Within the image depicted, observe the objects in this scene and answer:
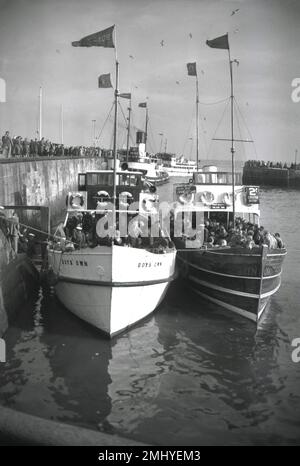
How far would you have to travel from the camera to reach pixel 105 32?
13.4 metres

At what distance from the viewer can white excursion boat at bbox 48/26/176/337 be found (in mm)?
13375

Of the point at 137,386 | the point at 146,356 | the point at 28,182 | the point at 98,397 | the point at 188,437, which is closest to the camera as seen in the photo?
the point at 188,437

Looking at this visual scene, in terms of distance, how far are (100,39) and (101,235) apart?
5.96 m

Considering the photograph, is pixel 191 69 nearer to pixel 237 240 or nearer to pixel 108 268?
pixel 237 240

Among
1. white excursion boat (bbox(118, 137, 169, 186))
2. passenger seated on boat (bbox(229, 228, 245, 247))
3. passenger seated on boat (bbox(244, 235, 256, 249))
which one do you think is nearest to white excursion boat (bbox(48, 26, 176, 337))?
passenger seated on boat (bbox(229, 228, 245, 247))

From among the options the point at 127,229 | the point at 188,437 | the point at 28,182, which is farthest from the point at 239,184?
the point at 188,437

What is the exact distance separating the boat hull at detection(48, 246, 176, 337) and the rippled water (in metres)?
0.55

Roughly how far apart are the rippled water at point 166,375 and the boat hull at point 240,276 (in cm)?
53

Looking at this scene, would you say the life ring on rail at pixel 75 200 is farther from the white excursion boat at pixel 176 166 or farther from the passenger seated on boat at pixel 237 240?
the white excursion boat at pixel 176 166

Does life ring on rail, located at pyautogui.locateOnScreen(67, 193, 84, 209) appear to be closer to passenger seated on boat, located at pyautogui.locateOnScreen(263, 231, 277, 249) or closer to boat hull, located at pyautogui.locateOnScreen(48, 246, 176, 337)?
boat hull, located at pyautogui.locateOnScreen(48, 246, 176, 337)

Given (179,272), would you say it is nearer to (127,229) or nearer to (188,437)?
(127,229)

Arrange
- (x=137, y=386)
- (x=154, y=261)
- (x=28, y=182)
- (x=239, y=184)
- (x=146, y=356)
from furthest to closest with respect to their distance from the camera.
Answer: (x=28, y=182), (x=239, y=184), (x=154, y=261), (x=146, y=356), (x=137, y=386)

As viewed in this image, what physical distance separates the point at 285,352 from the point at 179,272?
669 cm

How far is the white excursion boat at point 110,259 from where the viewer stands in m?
13.4
